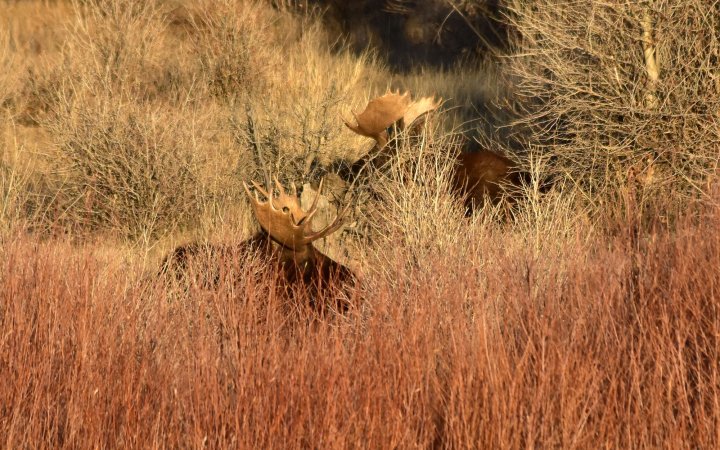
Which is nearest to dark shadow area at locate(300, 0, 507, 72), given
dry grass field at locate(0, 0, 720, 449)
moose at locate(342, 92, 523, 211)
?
dry grass field at locate(0, 0, 720, 449)

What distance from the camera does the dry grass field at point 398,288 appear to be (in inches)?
131

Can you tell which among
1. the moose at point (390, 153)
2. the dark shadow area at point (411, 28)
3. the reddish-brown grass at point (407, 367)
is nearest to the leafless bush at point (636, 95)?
the moose at point (390, 153)

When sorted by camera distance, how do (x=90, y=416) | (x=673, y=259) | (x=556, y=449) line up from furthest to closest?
(x=673, y=259)
(x=90, y=416)
(x=556, y=449)

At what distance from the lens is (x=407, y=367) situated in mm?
3463

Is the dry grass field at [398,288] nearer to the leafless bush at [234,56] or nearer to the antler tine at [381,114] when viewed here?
the antler tine at [381,114]

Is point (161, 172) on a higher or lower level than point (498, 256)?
lower

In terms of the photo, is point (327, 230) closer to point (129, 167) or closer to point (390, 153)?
point (390, 153)

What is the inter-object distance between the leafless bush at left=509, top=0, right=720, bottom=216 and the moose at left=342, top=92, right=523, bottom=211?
1.29ft

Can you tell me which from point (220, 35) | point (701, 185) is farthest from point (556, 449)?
point (220, 35)

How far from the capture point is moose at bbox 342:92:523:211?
724 cm

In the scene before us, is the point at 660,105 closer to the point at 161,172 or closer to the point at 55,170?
the point at 161,172

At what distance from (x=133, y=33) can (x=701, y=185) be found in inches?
223

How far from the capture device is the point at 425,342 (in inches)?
143

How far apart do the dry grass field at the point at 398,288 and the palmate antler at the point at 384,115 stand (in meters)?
0.32
